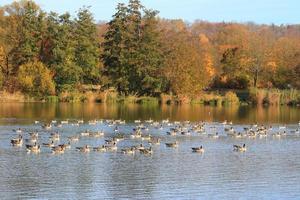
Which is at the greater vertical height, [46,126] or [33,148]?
[46,126]

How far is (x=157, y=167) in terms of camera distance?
3297cm

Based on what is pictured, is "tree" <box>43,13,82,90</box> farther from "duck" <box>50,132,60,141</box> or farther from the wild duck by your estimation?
the wild duck

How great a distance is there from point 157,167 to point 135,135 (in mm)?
12349

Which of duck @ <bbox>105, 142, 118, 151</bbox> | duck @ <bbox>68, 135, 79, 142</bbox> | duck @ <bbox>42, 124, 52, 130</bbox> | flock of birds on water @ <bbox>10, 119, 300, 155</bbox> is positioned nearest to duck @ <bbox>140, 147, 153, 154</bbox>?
flock of birds on water @ <bbox>10, 119, 300, 155</bbox>

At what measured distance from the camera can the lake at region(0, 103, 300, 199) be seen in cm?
2747

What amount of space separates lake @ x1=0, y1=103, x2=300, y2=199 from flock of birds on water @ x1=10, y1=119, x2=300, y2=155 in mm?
260

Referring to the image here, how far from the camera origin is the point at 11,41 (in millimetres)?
82000

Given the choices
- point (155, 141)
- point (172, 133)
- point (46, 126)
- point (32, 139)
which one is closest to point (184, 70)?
point (46, 126)

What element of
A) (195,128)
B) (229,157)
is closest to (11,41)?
(195,128)

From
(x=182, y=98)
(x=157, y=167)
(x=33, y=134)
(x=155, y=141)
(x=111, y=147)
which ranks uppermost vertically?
(x=182, y=98)

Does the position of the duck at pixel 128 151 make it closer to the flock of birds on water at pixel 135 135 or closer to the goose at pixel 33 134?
the flock of birds on water at pixel 135 135

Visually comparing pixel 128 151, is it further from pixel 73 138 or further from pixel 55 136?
pixel 55 136

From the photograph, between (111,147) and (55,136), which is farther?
(55,136)

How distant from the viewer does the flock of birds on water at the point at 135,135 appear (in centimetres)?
3803
